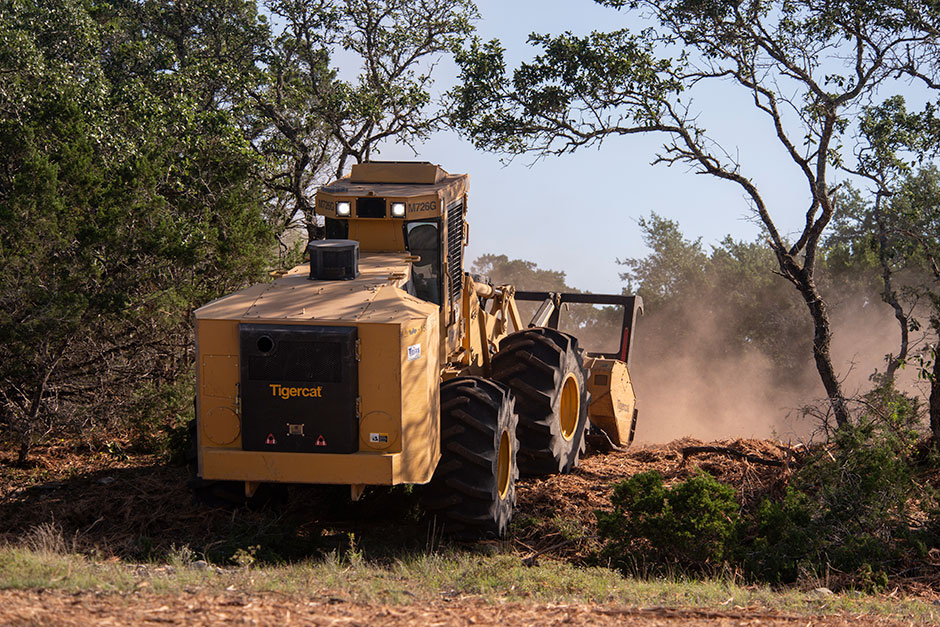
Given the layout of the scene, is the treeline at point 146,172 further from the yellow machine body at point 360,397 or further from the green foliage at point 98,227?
the yellow machine body at point 360,397

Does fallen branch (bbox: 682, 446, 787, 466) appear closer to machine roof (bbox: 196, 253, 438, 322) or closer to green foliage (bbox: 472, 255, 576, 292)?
machine roof (bbox: 196, 253, 438, 322)

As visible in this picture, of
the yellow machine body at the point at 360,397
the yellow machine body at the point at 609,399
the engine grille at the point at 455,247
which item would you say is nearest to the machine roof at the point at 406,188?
the engine grille at the point at 455,247

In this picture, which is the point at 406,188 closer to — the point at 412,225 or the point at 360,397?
the point at 412,225

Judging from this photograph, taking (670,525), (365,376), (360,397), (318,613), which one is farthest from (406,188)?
(318,613)

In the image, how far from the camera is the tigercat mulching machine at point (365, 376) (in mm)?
7188

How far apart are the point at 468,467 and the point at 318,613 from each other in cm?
240

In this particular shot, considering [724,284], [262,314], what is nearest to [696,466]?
[262,314]

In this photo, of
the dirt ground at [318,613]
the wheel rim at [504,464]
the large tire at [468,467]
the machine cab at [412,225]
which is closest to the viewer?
the dirt ground at [318,613]

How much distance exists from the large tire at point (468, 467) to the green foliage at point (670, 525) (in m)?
1.01

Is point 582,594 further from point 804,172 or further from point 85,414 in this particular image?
point 804,172

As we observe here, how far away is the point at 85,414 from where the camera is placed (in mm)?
11203

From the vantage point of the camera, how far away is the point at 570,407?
10.8 metres

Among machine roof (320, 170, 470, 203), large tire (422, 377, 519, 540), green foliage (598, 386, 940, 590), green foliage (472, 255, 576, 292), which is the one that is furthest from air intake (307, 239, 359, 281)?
green foliage (472, 255, 576, 292)

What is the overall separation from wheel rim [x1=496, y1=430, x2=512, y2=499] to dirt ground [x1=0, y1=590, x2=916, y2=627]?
7.41ft
